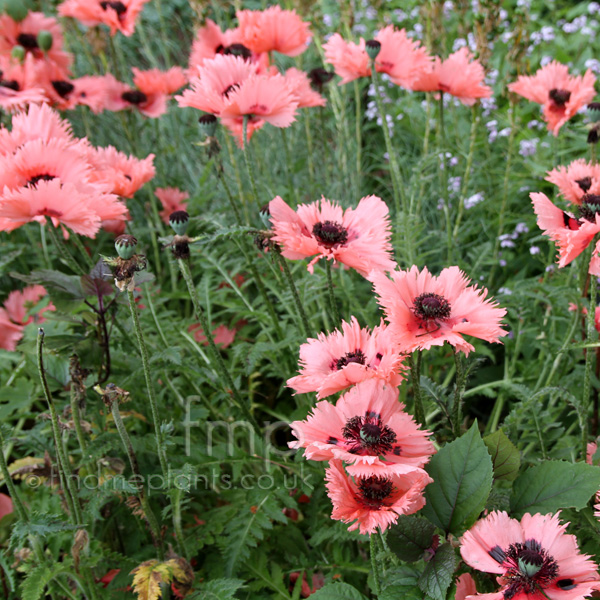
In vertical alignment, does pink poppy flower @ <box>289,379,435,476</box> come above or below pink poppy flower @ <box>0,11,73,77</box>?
below

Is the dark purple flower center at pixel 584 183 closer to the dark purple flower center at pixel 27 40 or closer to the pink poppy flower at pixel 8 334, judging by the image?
the pink poppy flower at pixel 8 334

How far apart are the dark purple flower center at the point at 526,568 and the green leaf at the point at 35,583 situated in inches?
29.8

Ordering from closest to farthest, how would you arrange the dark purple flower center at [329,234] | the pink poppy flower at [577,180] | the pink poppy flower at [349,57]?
the dark purple flower center at [329,234] → the pink poppy flower at [577,180] → the pink poppy flower at [349,57]

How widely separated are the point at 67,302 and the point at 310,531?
2.32 ft

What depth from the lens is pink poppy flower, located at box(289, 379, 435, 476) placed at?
0.83m

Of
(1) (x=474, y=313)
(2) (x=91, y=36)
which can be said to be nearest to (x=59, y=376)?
(1) (x=474, y=313)

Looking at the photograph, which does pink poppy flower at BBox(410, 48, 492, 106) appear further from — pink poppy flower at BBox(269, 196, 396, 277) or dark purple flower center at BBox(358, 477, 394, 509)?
dark purple flower center at BBox(358, 477, 394, 509)

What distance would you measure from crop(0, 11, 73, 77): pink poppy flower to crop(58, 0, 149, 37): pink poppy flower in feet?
0.52

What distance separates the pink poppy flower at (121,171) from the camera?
1445 millimetres

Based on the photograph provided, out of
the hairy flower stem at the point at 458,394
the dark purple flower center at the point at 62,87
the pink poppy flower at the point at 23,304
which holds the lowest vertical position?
the hairy flower stem at the point at 458,394

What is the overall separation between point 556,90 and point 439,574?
4.42ft

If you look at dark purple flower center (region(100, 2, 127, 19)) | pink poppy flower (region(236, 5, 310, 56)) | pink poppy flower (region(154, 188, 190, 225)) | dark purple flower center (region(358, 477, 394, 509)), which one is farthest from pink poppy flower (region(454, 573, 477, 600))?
dark purple flower center (region(100, 2, 127, 19))

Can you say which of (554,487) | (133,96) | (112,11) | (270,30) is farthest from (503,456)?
(112,11)

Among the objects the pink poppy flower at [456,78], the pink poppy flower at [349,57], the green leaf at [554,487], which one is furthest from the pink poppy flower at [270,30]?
the green leaf at [554,487]
